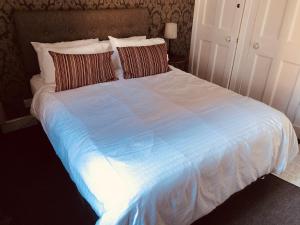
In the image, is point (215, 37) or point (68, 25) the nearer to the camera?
point (68, 25)

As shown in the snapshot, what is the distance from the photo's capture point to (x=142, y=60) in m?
2.38

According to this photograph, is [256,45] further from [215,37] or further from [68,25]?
[68,25]

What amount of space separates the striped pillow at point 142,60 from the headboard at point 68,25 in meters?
0.42

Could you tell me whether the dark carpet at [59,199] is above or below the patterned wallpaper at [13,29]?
below

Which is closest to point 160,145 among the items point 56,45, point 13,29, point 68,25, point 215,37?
point 56,45

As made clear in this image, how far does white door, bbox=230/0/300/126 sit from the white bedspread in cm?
93

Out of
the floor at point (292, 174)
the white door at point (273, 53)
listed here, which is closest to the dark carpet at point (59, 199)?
the floor at point (292, 174)

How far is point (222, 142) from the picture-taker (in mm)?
1453

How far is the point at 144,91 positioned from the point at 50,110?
31.0 inches

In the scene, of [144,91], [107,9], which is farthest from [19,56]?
[144,91]

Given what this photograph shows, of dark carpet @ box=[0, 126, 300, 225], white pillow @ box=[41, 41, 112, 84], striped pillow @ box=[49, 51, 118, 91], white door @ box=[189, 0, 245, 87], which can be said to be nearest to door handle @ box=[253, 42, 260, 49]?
white door @ box=[189, 0, 245, 87]

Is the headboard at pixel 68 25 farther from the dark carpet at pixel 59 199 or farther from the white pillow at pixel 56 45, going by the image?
the dark carpet at pixel 59 199

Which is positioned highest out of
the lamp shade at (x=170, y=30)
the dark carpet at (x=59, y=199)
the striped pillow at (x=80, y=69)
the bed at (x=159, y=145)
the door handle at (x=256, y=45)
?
the lamp shade at (x=170, y=30)

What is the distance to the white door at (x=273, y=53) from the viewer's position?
2463mm
